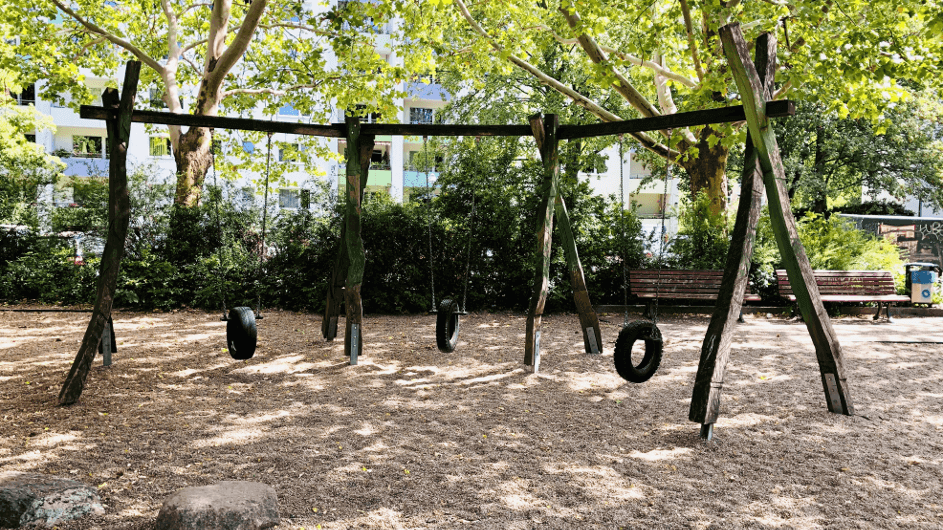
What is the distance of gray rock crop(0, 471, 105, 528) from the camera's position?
2953 mm

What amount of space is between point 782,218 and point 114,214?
5271mm

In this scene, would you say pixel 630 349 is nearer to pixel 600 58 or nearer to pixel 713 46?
pixel 713 46

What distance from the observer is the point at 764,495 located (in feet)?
11.4

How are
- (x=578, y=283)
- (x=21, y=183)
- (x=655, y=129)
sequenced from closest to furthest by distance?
(x=655, y=129)
(x=578, y=283)
(x=21, y=183)

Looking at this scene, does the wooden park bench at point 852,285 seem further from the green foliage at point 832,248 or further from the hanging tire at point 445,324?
the hanging tire at point 445,324

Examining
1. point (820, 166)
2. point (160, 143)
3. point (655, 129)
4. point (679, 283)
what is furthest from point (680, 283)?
point (820, 166)

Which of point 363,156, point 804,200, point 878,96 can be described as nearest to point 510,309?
point 363,156

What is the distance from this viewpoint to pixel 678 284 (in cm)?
991

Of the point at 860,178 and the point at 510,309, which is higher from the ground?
the point at 860,178

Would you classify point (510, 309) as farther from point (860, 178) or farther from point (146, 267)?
point (860, 178)

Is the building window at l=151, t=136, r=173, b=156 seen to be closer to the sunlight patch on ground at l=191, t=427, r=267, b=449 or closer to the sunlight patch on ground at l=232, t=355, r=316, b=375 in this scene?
the sunlight patch on ground at l=232, t=355, r=316, b=375

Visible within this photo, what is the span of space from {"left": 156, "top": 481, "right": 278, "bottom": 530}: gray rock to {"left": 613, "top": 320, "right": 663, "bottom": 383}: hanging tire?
9.66ft

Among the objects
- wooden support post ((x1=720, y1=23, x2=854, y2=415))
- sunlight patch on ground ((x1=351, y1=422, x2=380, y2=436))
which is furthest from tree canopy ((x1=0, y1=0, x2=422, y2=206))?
sunlight patch on ground ((x1=351, y1=422, x2=380, y2=436))

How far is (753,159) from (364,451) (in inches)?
135
